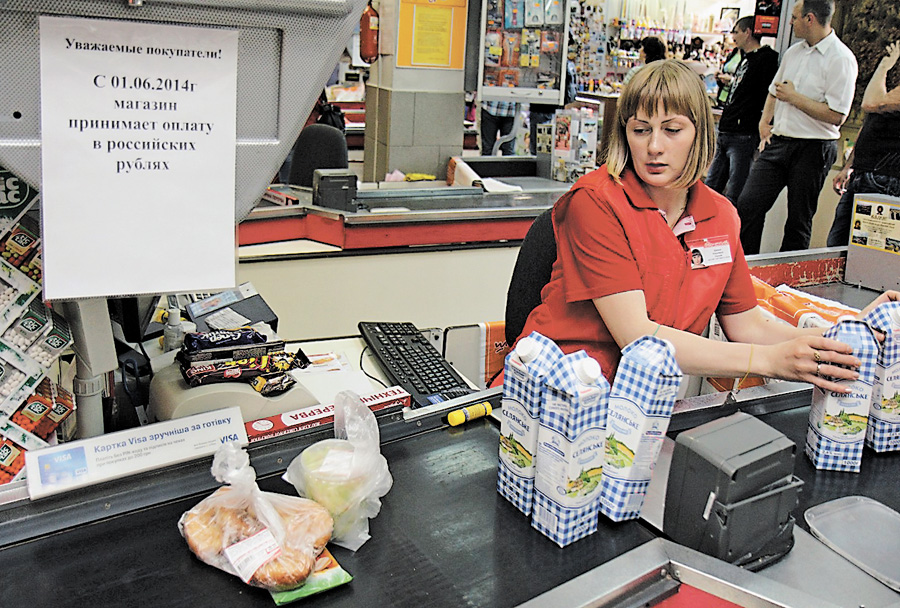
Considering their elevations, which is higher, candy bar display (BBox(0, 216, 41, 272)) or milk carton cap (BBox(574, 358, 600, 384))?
candy bar display (BBox(0, 216, 41, 272))

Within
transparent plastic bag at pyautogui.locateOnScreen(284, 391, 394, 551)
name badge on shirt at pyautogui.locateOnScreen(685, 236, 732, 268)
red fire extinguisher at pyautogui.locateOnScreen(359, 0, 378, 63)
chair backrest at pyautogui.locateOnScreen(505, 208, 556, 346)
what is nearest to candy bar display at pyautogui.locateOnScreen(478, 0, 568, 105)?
red fire extinguisher at pyautogui.locateOnScreen(359, 0, 378, 63)

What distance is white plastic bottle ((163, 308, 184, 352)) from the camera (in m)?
1.73

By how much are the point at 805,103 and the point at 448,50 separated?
7.41 feet

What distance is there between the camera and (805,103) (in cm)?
490

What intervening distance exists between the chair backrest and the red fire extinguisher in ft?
8.49

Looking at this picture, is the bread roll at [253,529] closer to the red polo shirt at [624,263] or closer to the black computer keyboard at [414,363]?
the black computer keyboard at [414,363]

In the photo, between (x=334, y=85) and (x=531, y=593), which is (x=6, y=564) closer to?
(x=531, y=593)

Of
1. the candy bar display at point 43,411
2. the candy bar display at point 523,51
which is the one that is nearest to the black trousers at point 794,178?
the candy bar display at point 523,51

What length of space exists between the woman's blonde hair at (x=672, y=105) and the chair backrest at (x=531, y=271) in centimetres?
32

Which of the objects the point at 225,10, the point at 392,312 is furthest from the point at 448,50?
the point at 225,10

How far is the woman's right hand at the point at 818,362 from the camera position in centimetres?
142

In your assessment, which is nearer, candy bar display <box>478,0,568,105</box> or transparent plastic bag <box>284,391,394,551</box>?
transparent plastic bag <box>284,391,394,551</box>

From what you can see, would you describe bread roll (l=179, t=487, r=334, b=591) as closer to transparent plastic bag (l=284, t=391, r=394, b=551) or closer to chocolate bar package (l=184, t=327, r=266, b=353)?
transparent plastic bag (l=284, t=391, r=394, b=551)

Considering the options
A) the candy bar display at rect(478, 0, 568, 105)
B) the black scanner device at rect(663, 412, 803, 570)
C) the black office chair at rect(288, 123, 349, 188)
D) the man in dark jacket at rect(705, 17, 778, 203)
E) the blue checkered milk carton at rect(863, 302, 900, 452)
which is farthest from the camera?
the man in dark jacket at rect(705, 17, 778, 203)
